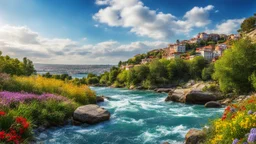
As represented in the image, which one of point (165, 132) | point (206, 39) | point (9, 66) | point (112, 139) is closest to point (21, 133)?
point (112, 139)

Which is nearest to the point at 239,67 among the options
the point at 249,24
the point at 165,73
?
the point at 165,73

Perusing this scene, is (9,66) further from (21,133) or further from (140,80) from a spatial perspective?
(140,80)

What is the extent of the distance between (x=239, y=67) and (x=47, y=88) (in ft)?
90.0

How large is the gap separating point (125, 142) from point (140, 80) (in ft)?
195

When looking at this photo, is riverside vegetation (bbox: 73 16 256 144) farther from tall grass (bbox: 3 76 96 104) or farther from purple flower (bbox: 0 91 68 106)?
tall grass (bbox: 3 76 96 104)

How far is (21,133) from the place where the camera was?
360 inches

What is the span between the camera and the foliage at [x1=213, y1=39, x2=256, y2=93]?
103 ft

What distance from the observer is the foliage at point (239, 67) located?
31516 mm

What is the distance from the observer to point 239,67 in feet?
104

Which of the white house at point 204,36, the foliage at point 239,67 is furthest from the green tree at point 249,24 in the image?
the foliage at point 239,67

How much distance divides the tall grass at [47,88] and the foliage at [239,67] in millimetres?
21386

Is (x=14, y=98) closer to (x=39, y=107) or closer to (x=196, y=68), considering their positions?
(x=39, y=107)

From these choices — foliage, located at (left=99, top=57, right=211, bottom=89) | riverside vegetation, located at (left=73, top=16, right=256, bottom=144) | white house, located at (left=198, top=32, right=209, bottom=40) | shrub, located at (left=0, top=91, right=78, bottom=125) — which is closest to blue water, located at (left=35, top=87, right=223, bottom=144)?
shrub, located at (left=0, top=91, right=78, bottom=125)

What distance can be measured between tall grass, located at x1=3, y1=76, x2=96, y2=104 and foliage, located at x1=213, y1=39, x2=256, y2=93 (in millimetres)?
21386
